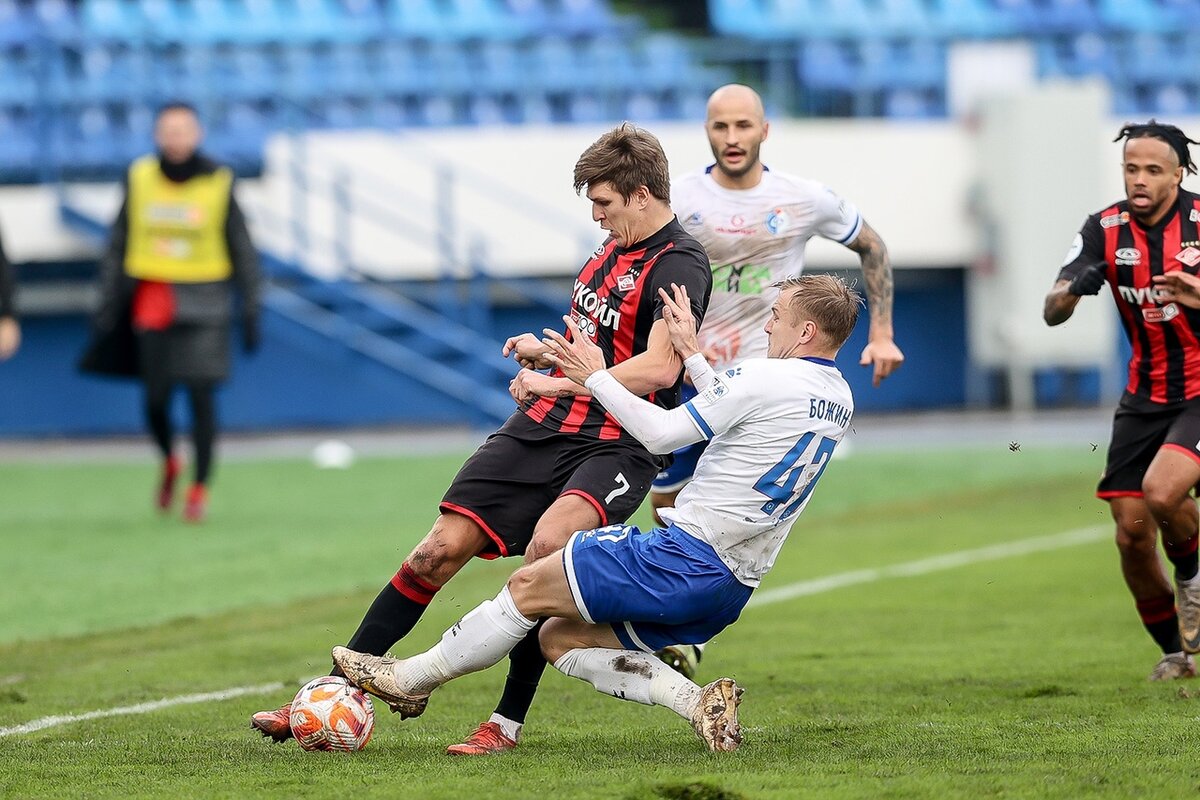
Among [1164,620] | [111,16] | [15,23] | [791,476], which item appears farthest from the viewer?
[111,16]

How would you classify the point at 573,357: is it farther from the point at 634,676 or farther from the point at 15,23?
the point at 15,23

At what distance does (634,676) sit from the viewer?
209 inches

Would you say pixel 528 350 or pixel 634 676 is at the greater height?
pixel 528 350

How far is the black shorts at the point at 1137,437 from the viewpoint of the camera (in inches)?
268

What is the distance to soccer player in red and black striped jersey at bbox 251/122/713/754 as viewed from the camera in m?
5.48

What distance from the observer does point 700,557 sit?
17.2ft

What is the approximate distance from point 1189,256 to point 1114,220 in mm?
317

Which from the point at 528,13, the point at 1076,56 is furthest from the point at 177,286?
the point at 1076,56

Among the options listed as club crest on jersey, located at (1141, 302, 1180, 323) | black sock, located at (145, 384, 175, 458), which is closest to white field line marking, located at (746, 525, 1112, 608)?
club crest on jersey, located at (1141, 302, 1180, 323)

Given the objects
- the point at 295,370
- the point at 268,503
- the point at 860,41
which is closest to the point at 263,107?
the point at 295,370

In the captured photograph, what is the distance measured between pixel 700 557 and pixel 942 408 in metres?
19.9

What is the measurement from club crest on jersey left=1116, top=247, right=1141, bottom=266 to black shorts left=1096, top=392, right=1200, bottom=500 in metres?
0.56

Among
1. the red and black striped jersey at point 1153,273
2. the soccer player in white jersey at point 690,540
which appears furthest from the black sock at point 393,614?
the red and black striped jersey at point 1153,273

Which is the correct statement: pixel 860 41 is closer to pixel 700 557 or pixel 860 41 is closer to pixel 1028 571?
pixel 1028 571
